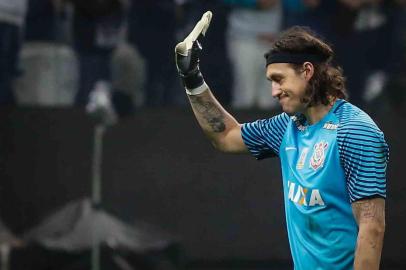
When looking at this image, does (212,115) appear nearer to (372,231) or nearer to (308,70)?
(308,70)

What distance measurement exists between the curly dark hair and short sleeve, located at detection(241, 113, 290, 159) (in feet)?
0.93

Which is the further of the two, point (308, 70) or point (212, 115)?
point (212, 115)

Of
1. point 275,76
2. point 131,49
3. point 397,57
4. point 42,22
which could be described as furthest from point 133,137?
point 275,76

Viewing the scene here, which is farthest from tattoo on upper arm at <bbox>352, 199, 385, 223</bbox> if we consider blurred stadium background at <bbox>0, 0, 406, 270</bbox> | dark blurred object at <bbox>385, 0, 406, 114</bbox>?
dark blurred object at <bbox>385, 0, 406, 114</bbox>

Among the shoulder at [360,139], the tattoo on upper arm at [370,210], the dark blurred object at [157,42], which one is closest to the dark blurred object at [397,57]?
the dark blurred object at [157,42]

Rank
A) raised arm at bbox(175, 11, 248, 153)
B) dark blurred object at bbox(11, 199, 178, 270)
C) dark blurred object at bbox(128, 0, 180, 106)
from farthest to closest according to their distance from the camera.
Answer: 1. dark blurred object at bbox(128, 0, 180, 106)
2. dark blurred object at bbox(11, 199, 178, 270)
3. raised arm at bbox(175, 11, 248, 153)

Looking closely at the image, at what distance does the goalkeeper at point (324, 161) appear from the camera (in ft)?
13.0

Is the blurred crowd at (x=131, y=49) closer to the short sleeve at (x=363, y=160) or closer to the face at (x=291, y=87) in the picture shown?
the face at (x=291, y=87)

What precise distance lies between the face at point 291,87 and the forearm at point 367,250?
2.02 ft

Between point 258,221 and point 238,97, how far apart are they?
0.98 m

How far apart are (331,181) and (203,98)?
0.94m

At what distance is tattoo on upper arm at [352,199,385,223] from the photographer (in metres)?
3.96

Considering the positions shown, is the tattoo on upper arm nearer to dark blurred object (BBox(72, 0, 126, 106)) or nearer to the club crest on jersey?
the club crest on jersey

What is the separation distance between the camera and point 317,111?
427 cm
